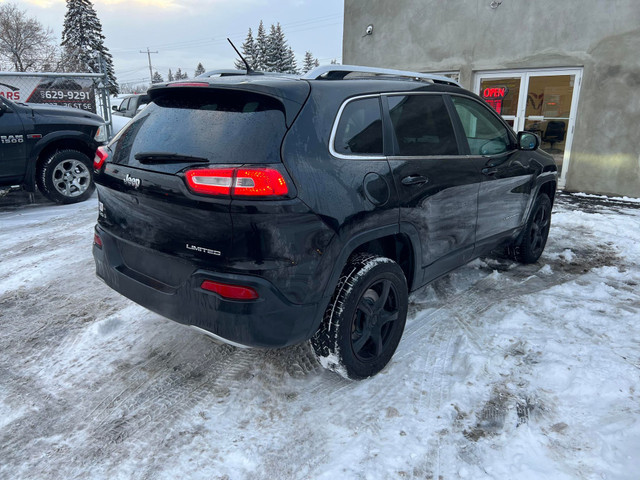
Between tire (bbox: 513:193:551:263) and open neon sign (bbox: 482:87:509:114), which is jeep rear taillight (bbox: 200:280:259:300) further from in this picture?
open neon sign (bbox: 482:87:509:114)

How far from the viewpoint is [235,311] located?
2197 millimetres

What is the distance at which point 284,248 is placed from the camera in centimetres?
217

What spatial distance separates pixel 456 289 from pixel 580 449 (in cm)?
208

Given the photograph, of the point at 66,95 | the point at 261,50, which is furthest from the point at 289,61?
the point at 66,95

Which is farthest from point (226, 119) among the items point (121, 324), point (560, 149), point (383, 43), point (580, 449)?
point (383, 43)

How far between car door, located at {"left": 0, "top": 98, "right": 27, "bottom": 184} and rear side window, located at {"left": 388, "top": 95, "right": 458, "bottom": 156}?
600 cm

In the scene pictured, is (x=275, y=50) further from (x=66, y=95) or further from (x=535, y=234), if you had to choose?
(x=535, y=234)

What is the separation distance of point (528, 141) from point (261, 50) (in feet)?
185

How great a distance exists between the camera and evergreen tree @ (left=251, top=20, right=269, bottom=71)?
54312 mm

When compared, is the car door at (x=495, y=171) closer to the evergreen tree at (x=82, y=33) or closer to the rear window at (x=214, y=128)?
the rear window at (x=214, y=128)

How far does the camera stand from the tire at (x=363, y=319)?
99.6 inches

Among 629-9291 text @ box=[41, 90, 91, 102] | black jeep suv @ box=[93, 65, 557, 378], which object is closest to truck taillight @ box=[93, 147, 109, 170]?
black jeep suv @ box=[93, 65, 557, 378]

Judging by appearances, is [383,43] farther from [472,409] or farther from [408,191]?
[472,409]

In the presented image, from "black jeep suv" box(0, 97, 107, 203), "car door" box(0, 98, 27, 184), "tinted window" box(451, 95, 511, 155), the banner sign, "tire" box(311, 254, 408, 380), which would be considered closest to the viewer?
"tire" box(311, 254, 408, 380)
